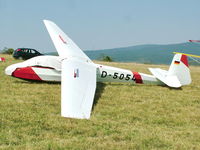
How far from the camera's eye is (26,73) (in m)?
11.8

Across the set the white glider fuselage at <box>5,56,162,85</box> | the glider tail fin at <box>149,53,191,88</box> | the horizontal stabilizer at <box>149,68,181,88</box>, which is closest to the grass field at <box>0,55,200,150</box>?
the white glider fuselage at <box>5,56,162,85</box>

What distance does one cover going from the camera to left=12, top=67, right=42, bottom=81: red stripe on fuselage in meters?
11.6

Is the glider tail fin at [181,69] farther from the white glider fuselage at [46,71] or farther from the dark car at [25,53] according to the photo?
the dark car at [25,53]

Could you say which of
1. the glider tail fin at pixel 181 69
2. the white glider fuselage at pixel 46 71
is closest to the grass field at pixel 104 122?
the white glider fuselage at pixel 46 71

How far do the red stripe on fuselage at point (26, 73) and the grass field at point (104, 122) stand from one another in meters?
1.13

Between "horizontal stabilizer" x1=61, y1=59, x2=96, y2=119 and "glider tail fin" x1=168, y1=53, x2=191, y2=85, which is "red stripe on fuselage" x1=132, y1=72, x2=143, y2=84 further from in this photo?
"horizontal stabilizer" x1=61, y1=59, x2=96, y2=119

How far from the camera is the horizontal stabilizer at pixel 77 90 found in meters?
5.91

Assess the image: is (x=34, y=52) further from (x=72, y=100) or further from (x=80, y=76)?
(x=72, y=100)

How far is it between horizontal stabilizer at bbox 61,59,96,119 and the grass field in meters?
0.45

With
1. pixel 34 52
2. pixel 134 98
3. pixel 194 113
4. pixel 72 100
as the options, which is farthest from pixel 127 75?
pixel 34 52

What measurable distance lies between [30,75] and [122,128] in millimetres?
7129

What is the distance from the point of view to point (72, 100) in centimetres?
643

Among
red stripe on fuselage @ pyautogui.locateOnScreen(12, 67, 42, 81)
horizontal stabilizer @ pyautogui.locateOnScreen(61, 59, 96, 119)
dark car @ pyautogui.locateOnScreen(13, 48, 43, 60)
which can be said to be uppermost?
horizontal stabilizer @ pyautogui.locateOnScreen(61, 59, 96, 119)

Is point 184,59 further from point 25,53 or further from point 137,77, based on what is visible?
point 25,53
